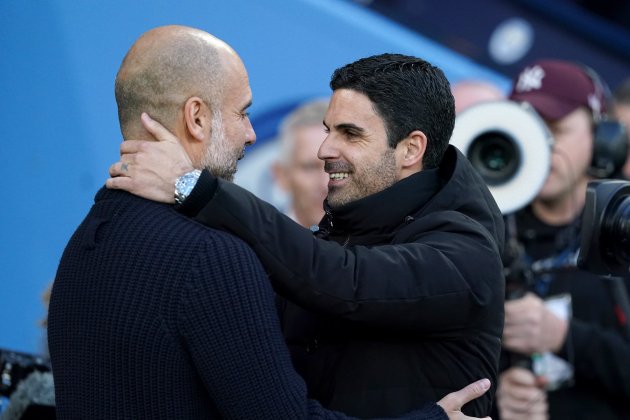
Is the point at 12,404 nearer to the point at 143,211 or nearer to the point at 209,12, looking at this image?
the point at 143,211

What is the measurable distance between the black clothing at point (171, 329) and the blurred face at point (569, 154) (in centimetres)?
211

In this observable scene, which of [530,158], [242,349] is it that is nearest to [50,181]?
[530,158]

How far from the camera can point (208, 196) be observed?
208 cm

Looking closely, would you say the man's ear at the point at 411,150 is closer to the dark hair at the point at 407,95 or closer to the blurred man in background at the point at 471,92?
the dark hair at the point at 407,95

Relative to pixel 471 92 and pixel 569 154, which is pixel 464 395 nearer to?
pixel 569 154

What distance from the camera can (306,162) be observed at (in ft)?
13.9

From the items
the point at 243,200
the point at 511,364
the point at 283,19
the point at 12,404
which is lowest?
the point at 511,364

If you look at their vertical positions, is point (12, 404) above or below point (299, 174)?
below

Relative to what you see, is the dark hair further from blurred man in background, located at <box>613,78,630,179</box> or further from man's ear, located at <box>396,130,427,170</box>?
blurred man in background, located at <box>613,78,630,179</box>

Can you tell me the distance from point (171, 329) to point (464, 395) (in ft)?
2.09

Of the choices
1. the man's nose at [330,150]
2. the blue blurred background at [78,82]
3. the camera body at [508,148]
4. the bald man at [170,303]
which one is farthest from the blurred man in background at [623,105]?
the bald man at [170,303]

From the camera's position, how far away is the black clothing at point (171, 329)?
2016 mm

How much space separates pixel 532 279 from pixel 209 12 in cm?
159

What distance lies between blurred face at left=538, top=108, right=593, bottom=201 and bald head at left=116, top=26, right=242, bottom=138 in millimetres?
2124
